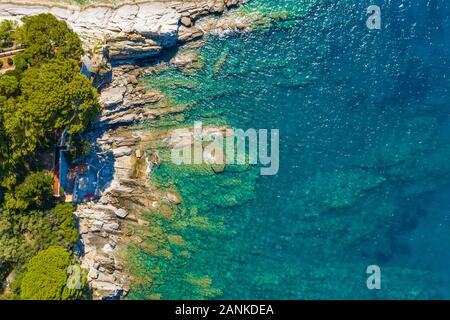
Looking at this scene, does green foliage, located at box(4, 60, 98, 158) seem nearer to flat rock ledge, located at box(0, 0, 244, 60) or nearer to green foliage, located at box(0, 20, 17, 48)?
green foliage, located at box(0, 20, 17, 48)

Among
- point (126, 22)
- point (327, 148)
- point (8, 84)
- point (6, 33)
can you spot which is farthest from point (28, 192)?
point (327, 148)

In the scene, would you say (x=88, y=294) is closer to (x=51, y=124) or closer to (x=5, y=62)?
(x=51, y=124)

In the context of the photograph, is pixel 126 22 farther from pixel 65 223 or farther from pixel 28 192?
pixel 65 223

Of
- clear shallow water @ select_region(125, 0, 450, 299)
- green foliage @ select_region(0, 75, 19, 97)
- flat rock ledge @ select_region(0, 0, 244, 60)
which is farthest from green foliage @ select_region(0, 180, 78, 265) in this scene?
flat rock ledge @ select_region(0, 0, 244, 60)

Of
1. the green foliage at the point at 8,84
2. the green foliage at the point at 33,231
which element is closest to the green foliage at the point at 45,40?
the green foliage at the point at 8,84

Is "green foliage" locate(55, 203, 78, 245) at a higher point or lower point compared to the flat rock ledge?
lower

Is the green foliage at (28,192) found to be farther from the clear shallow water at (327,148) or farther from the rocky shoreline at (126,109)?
the clear shallow water at (327,148)
